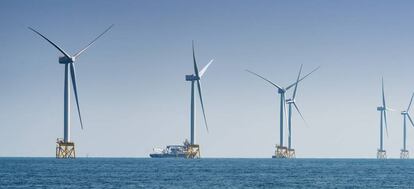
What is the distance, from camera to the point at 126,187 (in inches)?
5738

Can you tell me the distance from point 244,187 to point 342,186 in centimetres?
1938

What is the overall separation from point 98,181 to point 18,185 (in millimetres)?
17841

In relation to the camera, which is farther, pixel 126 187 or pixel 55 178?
pixel 55 178

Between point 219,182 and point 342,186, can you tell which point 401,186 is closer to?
point 342,186

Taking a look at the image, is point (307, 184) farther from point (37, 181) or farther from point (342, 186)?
point (37, 181)

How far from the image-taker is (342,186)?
15838cm

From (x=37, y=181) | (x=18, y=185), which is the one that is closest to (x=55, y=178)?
(x=37, y=181)

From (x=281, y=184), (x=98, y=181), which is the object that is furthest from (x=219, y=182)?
(x=98, y=181)

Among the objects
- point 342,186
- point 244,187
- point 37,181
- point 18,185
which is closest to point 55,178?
point 37,181

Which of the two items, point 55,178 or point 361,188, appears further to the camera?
point 55,178

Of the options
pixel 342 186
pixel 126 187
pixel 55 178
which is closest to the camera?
pixel 126 187

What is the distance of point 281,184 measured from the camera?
16075 centimetres

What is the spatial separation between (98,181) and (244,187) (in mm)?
29282

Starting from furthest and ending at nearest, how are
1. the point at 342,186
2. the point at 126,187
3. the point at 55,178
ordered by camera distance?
the point at 55,178
the point at 342,186
the point at 126,187
